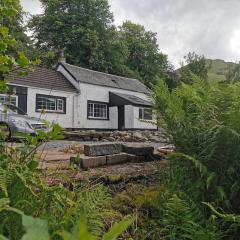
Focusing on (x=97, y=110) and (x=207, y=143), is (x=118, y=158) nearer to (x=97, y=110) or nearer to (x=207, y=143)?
(x=207, y=143)

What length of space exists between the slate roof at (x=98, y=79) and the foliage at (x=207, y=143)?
2964 cm

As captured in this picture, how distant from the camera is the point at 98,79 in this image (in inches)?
1356

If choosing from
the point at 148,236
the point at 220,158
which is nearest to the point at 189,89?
the point at 220,158

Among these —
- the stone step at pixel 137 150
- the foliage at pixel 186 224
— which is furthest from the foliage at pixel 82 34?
the foliage at pixel 186 224

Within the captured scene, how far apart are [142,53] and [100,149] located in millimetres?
58850

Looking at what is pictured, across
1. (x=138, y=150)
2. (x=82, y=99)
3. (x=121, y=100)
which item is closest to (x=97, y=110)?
(x=82, y=99)

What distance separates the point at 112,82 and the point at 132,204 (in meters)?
34.0

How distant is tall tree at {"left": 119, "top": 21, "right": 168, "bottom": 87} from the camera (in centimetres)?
Result: 6066

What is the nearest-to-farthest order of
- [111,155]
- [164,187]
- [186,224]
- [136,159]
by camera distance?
[186,224]
[164,187]
[111,155]
[136,159]

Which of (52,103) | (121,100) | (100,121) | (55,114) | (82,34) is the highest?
(82,34)

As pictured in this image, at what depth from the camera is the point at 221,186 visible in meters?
1.88

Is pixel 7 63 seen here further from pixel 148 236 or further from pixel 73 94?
pixel 73 94

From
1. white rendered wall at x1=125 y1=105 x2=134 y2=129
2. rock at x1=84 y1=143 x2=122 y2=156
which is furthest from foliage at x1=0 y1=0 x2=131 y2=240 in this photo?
white rendered wall at x1=125 y1=105 x2=134 y2=129

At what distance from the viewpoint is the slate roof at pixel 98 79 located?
107 ft
